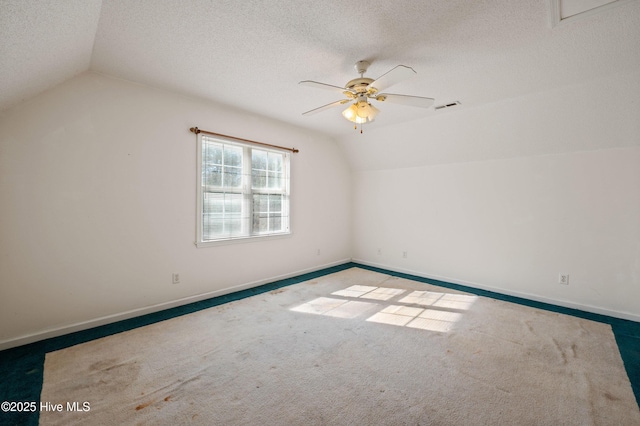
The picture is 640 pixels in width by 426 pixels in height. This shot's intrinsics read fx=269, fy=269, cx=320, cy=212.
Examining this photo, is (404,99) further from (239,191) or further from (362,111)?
(239,191)

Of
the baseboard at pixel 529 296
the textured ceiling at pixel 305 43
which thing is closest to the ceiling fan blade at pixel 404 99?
the textured ceiling at pixel 305 43

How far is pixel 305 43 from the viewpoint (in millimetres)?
2145

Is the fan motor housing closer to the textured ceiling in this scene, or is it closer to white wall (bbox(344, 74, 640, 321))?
the textured ceiling

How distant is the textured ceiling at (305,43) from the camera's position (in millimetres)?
1729

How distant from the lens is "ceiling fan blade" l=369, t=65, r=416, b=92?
187 cm

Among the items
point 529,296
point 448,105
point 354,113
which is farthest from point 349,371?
point 448,105

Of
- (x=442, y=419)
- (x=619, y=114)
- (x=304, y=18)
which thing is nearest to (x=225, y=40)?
(x=304, y=18)

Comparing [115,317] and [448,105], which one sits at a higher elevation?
[448,105]

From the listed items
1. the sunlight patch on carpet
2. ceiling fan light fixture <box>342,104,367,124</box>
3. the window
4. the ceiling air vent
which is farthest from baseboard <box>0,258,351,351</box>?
the ceiling air vent

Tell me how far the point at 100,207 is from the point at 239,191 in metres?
1.59

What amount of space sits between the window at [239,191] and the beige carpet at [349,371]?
3.79ft

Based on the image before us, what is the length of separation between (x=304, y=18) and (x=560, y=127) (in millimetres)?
3266

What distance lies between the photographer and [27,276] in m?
2.39

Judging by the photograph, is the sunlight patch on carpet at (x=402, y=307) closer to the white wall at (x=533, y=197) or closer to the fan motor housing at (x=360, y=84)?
the white wall at (x=533, y=197)
